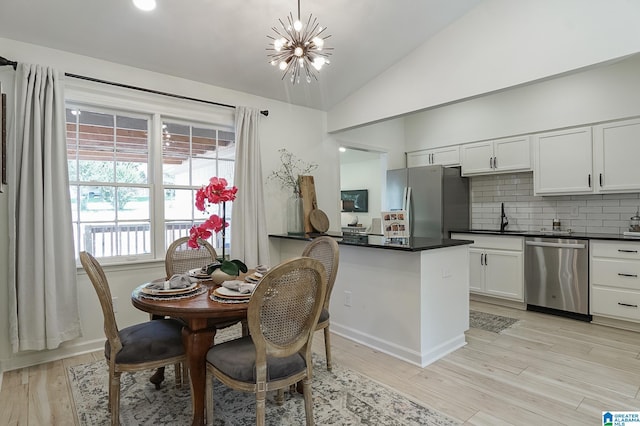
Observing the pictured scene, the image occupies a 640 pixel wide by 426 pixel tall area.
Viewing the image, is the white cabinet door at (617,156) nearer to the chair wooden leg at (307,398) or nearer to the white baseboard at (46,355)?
the chair wooden leg at (307,398)

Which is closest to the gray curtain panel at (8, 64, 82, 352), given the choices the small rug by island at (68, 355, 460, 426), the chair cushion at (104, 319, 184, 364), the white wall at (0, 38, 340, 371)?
the white wall at (0, 38, 340, 371)

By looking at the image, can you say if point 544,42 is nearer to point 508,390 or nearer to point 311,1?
point 311,1

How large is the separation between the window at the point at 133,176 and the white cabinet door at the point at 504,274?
3603 mm

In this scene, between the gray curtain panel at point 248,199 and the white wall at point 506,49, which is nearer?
the white wall at point 506,49

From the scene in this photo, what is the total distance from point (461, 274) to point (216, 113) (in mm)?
3039

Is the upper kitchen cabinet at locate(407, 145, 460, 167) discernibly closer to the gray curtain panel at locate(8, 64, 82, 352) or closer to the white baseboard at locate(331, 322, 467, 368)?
the white baseboard at locate(331, 322, 467, 368)

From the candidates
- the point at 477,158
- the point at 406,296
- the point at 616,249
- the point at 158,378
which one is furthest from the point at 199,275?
the point at 477,158

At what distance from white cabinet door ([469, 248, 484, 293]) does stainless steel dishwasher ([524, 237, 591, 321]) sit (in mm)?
516

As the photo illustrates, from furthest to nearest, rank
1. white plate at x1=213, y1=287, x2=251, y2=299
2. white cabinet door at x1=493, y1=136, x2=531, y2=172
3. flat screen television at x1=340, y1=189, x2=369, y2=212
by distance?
flat screen television at x1=340, y1=189, x2=369, y2=212 → white cabinet door at x1=493, y1=136, x2=531, y2=172 → white plate at x1=213, y1=287, x2=251, y2=299

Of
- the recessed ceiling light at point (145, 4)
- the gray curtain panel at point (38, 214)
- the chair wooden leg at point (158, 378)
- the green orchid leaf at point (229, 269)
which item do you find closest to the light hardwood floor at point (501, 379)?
the gray curtain panel at point (38, 214)

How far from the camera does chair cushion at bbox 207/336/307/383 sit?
5.49ft

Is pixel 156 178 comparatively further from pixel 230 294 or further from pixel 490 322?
pixel 490 322

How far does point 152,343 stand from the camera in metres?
1.97

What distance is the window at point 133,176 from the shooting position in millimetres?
3143
